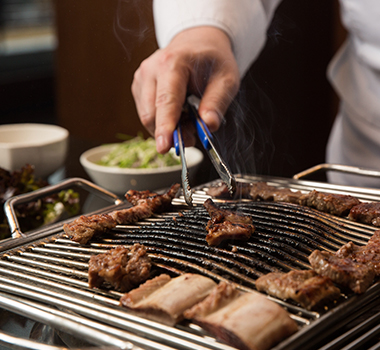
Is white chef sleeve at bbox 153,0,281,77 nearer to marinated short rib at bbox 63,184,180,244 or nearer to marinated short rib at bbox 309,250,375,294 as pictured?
marinated short rib at bbox 63,184,180,244

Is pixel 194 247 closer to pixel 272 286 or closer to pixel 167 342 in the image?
pixel 272 286

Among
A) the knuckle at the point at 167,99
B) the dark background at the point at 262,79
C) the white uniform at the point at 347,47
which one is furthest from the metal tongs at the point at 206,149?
the dark background at the point at 262,79

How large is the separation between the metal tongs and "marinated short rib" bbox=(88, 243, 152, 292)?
556mm

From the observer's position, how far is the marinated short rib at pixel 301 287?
5.41ft

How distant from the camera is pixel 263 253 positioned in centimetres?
205

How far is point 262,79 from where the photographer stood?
7.54 meters

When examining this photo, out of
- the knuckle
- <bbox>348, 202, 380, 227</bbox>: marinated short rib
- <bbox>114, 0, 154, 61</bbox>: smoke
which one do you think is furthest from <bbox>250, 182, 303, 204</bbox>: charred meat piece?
<bbox>114, 0, 154, 61</bbox>: smoke

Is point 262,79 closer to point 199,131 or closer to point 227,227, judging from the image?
point 199,131

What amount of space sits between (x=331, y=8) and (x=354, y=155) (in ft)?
13.4

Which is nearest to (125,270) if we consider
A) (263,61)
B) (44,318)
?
(44,318)

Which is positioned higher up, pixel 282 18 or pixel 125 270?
pixel 282 18

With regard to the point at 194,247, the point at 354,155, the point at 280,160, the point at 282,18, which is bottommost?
the point at 280,160

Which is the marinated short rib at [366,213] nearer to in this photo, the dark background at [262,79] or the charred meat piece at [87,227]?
the charred meat piece at [87,227]

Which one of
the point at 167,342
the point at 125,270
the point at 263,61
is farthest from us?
the point at 263,61
